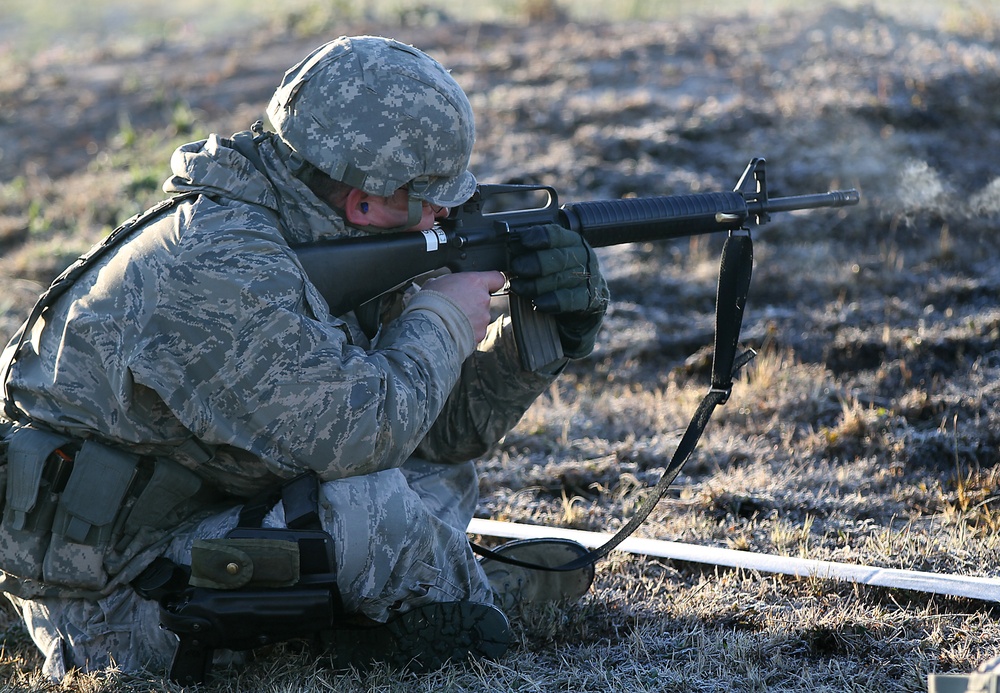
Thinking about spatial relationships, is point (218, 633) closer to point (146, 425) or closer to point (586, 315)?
point (146, 425)

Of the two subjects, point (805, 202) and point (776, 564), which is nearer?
point (776, 564)

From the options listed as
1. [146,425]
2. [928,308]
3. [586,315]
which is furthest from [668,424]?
[146,425]

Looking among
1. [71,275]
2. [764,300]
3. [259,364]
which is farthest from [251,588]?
[764,300]

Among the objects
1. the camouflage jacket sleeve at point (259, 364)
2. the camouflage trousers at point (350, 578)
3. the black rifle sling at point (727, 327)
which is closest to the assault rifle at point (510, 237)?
the black rifle sling at point (727, 327)

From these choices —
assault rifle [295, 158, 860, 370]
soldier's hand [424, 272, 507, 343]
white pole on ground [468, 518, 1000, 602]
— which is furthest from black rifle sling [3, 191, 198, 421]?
white pole on ground [468, 518, 1000, 602]

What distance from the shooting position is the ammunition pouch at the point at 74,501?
2996mm

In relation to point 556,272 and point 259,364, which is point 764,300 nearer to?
point 556,272

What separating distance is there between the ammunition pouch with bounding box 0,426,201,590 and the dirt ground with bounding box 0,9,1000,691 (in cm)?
136

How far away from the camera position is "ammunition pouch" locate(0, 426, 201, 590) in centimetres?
300

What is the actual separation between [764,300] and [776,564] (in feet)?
12.2

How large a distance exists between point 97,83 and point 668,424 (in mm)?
11519

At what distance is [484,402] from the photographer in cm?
397

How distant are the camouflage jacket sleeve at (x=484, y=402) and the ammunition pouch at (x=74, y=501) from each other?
42.3 inches

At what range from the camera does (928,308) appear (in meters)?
6.56
